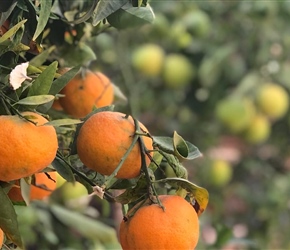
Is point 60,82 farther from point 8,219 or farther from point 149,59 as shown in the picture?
point 149,59

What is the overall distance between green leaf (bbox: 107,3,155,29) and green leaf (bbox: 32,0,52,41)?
0.07 metres

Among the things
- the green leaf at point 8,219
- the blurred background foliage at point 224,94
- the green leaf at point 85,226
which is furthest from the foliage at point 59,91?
the blurred background foliage at point 224,94

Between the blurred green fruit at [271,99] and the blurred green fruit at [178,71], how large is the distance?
9.0 inches

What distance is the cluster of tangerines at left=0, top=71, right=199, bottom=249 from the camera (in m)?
0.52

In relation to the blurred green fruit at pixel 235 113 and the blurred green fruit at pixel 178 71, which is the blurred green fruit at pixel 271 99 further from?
the blurred green fruit at pixel 178 71

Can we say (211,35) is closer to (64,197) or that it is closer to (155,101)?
(155,101)

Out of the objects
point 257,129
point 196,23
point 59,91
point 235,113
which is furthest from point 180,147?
point 257,129

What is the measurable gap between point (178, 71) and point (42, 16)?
5.41 ft

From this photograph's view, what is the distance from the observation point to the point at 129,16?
2.17 ft

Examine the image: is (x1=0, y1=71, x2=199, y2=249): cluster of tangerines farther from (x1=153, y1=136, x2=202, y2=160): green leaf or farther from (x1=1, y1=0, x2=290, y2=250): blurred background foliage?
(x1=1, y1=0, x2=290, y2=250): blurred background foliage

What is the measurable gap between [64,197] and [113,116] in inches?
29.6

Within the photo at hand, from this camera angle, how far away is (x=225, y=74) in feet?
7.23

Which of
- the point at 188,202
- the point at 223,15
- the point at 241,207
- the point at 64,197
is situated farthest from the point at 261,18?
the point at 188,202

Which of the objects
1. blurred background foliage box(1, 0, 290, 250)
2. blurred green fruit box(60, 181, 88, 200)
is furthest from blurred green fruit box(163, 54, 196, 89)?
blurred green fruit box(60, 181, 88, 200)
